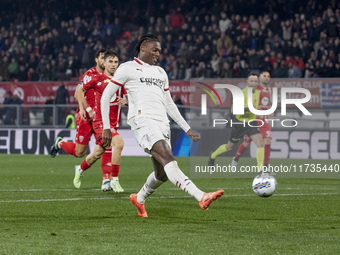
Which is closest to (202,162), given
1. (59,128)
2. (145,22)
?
(59,128)

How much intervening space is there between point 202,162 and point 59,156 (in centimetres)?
580

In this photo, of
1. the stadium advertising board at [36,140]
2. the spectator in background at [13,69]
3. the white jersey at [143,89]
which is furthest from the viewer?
the spectator in background at [13,69]

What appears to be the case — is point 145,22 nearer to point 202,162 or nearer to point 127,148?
point 127,148

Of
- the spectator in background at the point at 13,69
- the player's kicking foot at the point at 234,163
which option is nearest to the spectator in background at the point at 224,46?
the spectator in background at the point at 13,69

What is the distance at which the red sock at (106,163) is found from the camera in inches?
423

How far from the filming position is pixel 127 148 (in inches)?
867

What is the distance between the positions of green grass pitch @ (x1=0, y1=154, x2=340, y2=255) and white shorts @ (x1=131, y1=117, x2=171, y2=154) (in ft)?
2.59

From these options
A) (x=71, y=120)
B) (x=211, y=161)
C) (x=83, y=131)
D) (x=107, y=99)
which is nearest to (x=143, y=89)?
(x=107, y=99)

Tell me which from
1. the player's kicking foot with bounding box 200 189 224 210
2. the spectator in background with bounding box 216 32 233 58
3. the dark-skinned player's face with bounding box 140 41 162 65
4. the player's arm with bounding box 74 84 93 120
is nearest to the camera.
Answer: the player's kicking foot with bounding box 200 189 224 210

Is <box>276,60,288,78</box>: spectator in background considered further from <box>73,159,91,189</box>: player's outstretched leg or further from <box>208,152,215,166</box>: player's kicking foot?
<box>73,159,91,189</box>: player's outstretched leg

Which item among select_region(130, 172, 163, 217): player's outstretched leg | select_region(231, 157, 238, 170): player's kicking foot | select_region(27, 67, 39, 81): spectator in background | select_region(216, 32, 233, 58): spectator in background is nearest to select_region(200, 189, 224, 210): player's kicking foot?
select_region(130, 172, 163, 217): player's outstretched leg

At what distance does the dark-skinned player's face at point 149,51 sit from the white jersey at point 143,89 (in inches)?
3.6

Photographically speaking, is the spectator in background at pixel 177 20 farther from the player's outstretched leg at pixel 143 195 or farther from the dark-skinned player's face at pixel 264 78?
the player's outstretched leg at pixel 143 195

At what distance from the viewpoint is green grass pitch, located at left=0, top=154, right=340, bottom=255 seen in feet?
18.0
